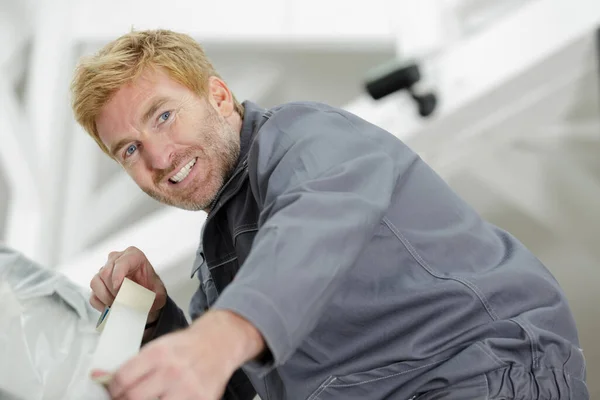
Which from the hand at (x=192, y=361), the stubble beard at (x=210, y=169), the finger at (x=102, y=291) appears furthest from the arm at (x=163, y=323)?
the hand at (x=192, y=361)

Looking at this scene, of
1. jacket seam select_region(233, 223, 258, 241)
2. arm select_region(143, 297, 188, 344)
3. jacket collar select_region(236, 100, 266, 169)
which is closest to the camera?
jacket seam select_region(233, 223, 258, 241)

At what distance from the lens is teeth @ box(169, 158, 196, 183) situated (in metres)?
1.17

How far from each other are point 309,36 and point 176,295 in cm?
115

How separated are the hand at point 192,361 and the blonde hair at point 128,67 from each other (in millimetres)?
568

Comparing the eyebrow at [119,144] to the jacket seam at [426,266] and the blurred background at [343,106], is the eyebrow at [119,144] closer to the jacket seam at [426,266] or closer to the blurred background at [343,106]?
the jacket seam at [426,266]

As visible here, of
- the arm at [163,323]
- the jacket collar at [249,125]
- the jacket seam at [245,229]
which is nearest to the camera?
the jacket seam at [245,229]

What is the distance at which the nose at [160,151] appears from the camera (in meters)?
1.15

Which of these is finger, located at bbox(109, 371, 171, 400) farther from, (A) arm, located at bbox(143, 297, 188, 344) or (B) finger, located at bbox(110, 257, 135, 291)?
(A) arm, located at bbox(143, 297, 188, 344)

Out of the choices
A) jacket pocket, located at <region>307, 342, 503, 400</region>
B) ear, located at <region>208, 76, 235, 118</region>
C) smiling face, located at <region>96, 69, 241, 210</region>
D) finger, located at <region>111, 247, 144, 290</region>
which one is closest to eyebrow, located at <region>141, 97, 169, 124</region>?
smiling face, located at <region>96, 69, 241, 210</region>

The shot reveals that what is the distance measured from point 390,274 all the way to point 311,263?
0.26 metres

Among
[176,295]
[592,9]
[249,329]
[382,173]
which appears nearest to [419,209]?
[382,173]

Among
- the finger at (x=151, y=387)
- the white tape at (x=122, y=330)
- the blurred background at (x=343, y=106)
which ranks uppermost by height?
the finger at (x=151, y=387)

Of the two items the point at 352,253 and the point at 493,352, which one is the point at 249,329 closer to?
the point at 352,253

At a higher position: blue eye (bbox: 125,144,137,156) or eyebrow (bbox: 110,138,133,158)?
eyebrow (bbox: 110,138,133,158)
